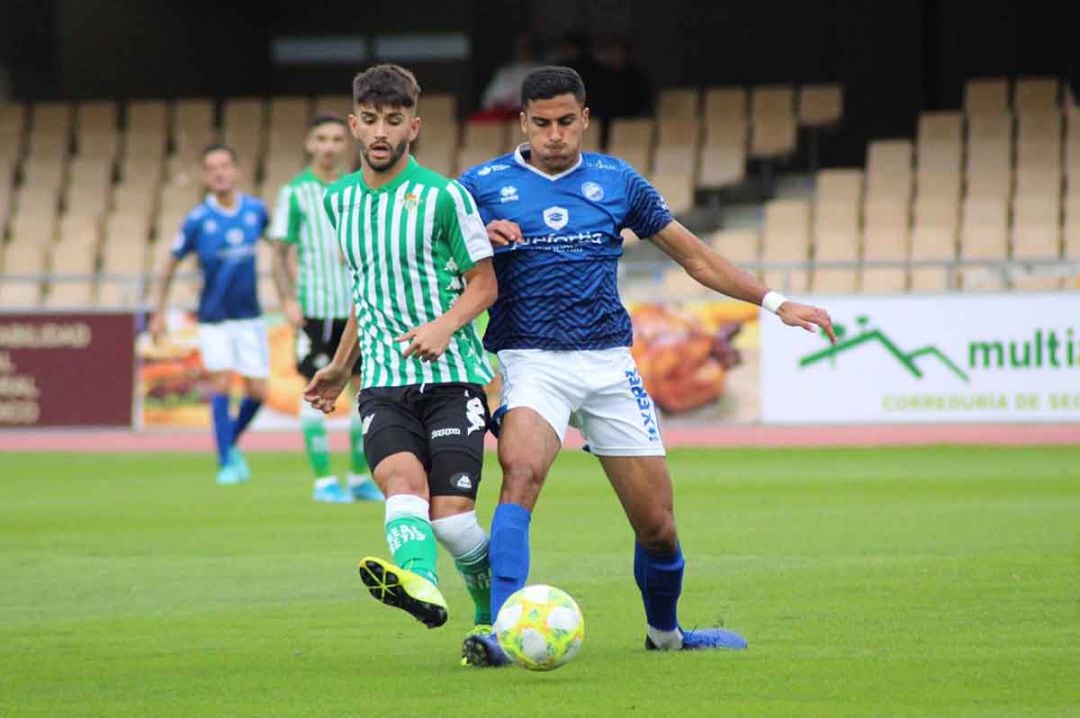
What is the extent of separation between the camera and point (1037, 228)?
76.0 ft

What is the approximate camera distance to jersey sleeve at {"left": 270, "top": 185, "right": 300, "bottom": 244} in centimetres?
1420

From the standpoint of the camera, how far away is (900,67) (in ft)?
95.3

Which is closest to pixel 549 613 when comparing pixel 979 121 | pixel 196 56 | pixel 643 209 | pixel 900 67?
pixel 643 209

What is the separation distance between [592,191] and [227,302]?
30.5ft

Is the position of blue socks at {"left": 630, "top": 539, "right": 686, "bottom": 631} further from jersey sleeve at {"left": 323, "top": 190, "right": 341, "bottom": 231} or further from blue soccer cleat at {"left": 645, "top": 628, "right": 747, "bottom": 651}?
jersey sleeve at {"left": 323, "top": 190, "right": 341, "bottom": 231}

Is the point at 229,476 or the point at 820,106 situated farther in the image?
the point at 820,106

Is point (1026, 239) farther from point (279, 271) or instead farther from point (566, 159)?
point (566, 159)

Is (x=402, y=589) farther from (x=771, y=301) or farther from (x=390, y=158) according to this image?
(x=771, y=301)

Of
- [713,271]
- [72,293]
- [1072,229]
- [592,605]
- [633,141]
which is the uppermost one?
[633,141]

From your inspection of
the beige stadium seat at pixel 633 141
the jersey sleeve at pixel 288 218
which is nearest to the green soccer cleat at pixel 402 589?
the jersey sleeve at pixel 288 218

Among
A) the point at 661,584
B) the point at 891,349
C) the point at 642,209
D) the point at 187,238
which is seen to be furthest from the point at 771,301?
the point at 891,349

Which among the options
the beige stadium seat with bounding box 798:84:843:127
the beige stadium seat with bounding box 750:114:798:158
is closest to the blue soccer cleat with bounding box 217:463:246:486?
the beige stadium seat with bounding box 750:114:798:158

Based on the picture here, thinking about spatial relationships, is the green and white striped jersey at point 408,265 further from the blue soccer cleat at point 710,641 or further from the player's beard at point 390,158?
the blue soccer cleat at point 710,641

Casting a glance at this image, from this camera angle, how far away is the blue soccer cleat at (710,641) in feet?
23.8
